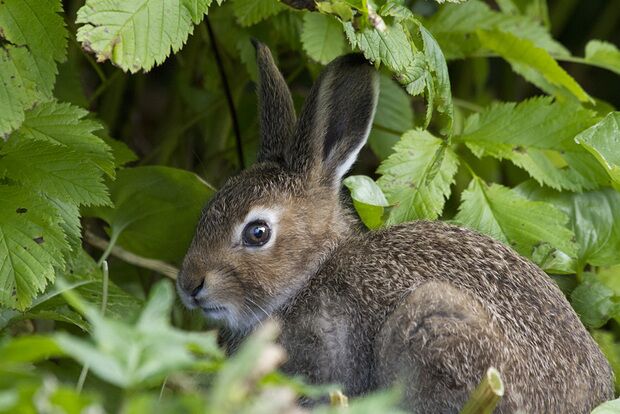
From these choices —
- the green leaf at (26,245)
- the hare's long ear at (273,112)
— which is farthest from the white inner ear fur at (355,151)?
the green leaf at (26,245)

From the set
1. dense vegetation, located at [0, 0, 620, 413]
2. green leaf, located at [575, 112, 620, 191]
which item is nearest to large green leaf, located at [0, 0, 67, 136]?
dense vegetation, located at [0, 0, 620, 413]

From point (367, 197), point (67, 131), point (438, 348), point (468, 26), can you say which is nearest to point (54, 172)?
point (67, 131)

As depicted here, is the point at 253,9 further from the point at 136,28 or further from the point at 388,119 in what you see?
the point at 388,119

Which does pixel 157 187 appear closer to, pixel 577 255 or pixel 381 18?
pixel 381 18

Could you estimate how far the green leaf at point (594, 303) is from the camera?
12.0 feet

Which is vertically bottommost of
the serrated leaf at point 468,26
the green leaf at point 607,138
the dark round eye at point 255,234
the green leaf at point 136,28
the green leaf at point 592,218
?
the dark round eye at point 255,234

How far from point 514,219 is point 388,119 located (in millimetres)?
920

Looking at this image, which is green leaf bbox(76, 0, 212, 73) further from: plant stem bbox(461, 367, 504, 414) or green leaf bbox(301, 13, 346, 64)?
plant stem bbox(461, 367, 504, 414)

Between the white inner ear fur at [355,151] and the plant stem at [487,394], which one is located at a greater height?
the plant stem at [487,394]

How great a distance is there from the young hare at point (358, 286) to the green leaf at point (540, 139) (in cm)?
52

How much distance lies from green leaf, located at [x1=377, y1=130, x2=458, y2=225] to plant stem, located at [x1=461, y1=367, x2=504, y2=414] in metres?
1.30

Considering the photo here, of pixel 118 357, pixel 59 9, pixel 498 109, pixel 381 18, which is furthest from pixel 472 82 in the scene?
pixel 118 357

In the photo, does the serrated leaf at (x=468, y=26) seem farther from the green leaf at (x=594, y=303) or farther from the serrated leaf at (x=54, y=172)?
the serrated leaf at (x=54, y=172)

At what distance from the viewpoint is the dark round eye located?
3.58 metres
